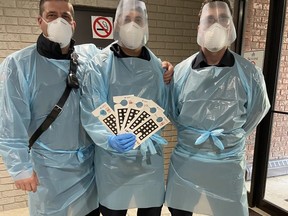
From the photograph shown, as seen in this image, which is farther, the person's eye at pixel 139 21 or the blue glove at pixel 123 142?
the person's eye at pixel 139 21

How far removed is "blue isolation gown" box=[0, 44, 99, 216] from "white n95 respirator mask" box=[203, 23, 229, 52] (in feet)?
2.28

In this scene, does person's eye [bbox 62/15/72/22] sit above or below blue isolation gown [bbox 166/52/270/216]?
above

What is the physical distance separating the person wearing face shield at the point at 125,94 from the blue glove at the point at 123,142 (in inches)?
2.4

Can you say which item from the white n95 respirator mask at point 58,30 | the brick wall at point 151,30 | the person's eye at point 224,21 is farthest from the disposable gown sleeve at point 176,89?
the brick wall at point 151,30

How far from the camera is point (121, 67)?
1451 mm

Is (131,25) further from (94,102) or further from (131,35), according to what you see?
(94,102)

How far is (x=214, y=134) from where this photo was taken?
144cm

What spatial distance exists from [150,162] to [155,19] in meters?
2.06

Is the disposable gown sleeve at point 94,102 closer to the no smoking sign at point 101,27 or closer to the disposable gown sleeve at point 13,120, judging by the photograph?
the disposable gown sleeve at point 13,120

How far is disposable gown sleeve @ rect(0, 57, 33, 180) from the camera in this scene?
1353 millimetres

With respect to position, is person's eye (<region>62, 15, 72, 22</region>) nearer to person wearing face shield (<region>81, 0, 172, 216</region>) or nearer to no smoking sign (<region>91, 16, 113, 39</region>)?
person wearing face shield (<region>81, 0, 172, 216</region>)

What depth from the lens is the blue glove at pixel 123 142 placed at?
4.32ft

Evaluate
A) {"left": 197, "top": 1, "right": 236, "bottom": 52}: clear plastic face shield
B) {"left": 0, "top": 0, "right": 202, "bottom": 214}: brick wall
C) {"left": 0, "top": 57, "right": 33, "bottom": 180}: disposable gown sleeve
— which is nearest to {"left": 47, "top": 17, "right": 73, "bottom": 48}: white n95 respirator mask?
{"left": 0, "top": 57, "right": 33, "bottom": 180}: disposable gown sleeve

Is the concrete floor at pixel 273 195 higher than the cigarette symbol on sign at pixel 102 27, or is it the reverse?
the cigarette symbol on sign at pixel 102 27
